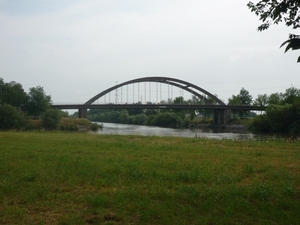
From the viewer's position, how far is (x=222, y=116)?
65375mm

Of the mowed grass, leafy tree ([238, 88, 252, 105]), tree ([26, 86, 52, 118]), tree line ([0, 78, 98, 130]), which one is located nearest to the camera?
the mowed grass

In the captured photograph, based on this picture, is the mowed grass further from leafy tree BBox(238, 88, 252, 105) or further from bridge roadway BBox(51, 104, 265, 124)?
leafy tree BBox(238, 88, 252, 105)

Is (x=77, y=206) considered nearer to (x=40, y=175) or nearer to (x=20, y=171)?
(x=40, y=175)

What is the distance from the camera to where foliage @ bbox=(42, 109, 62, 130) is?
130 ft

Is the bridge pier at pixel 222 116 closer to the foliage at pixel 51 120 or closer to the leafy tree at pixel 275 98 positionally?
the leafy tree at pixel 275 98

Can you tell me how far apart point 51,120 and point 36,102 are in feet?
50.4

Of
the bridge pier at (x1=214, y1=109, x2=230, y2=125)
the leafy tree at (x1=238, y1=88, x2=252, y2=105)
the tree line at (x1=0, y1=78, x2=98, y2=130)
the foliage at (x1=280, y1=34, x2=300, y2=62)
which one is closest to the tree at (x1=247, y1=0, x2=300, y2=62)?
the foliage at (x1=280, y1=34, x2=300, y2=62)

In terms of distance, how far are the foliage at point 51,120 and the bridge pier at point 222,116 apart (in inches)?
1390

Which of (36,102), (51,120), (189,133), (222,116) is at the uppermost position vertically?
(36,102)

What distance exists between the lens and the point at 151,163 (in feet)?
27.5

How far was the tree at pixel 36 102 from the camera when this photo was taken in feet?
173

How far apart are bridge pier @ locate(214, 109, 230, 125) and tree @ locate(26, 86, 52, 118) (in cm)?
3345

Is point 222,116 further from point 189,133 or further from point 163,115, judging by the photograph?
point 189,133

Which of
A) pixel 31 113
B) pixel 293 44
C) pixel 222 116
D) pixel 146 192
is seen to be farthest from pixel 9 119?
pixel 222 116
